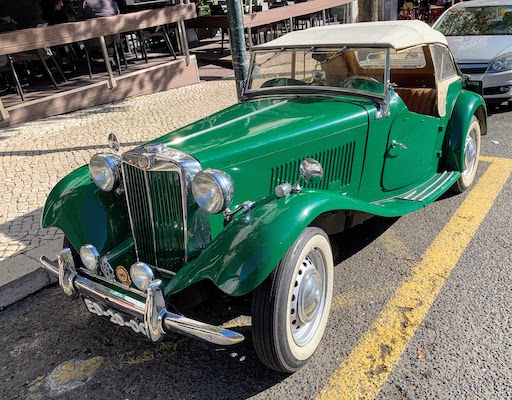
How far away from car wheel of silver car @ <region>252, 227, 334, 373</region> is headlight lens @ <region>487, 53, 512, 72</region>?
5477 millimetres

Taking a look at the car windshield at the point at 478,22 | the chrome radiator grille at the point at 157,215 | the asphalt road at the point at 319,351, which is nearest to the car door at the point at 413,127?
the asphalt road at the point at 319,351

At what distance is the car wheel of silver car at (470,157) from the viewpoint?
439 centimetres

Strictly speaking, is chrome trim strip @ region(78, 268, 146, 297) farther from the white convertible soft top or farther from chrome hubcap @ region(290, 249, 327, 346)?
the white convertible soft top

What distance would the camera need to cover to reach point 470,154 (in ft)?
14.8

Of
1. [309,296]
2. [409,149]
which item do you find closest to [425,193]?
[409,149]

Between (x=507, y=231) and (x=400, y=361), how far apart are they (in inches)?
73.4

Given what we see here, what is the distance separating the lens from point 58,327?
299 cm

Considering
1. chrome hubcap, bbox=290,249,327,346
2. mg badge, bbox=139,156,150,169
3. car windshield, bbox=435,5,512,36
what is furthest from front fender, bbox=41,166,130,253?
car windshield, bbox=435,5,512,36

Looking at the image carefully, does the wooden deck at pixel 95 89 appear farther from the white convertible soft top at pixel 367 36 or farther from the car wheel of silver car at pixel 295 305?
the car wheel of silver car at pixel 295 305

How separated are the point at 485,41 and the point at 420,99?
3986 mm

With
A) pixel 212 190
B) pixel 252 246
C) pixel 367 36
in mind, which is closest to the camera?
pixel 252 246

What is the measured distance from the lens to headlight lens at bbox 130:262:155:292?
7.68 ft

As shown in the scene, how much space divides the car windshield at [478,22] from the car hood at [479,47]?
9.3 inches

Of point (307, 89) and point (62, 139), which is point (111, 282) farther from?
point (62, 139)
